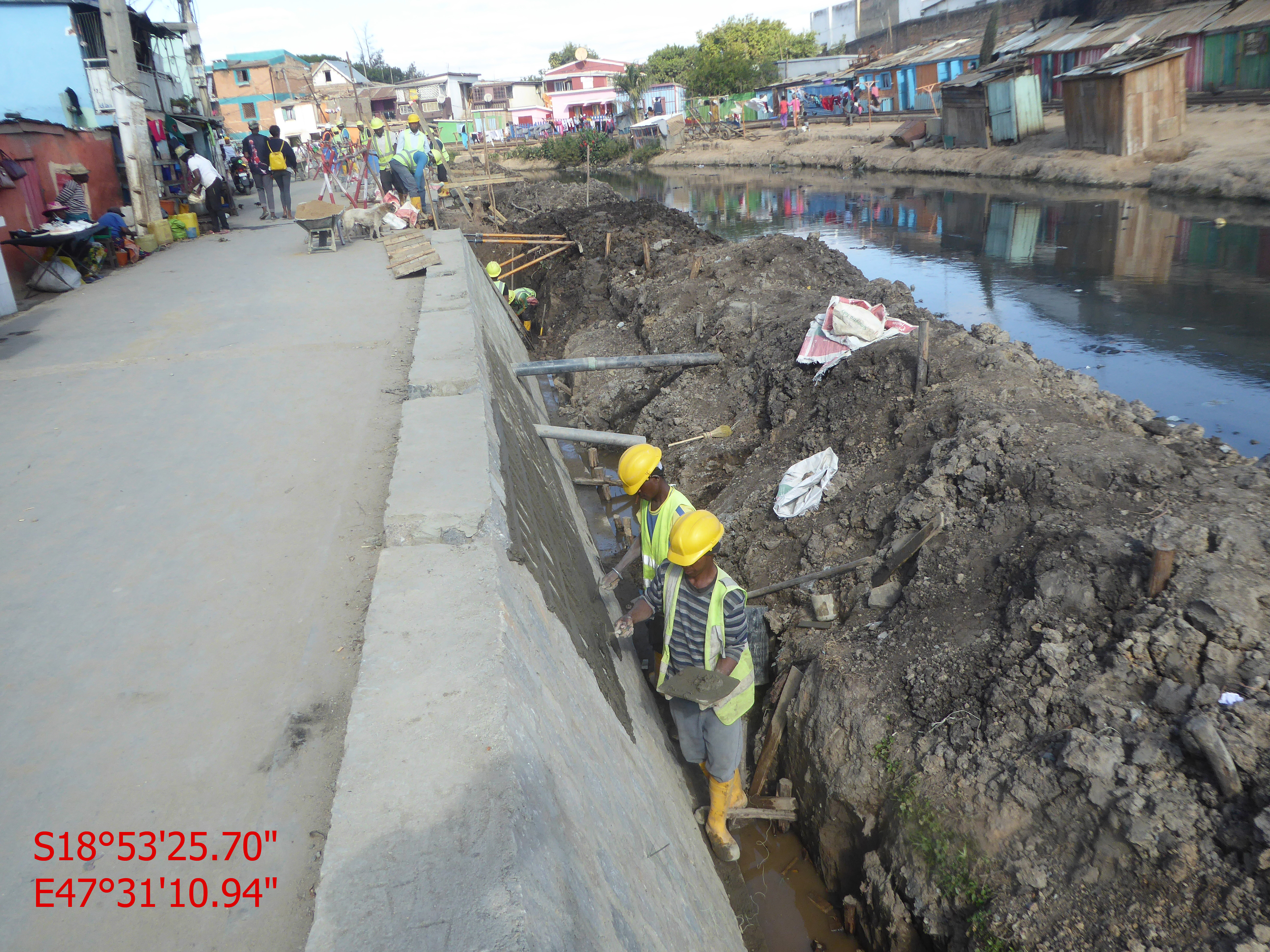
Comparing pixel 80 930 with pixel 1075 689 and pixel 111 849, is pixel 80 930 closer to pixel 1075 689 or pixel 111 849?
pixel 111 849

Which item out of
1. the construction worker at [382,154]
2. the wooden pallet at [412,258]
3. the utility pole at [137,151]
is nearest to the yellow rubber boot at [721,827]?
the wooden pallet at [412,258]

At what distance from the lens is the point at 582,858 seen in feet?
8.23

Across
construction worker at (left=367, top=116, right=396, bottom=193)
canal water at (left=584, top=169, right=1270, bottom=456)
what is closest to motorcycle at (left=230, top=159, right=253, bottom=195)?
construction worker at (left=367, top=116, right=396, bottom=193)

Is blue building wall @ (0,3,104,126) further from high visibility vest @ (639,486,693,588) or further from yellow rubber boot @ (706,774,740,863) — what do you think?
yellow rubber boot @ (706,774,740,863)

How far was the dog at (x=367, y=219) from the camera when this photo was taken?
1263cm

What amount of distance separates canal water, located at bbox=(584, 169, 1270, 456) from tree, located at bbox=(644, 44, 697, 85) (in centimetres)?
5058

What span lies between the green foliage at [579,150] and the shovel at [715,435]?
45379 mm

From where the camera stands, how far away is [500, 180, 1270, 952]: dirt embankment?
3.22 meters

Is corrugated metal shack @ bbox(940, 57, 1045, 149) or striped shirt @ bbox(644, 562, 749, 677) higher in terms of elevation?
corrugated metal shack @ bbox(940, 57, 1045, 149)

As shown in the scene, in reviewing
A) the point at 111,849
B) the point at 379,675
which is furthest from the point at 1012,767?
the point at 111,849

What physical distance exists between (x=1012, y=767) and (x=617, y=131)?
60.4 m

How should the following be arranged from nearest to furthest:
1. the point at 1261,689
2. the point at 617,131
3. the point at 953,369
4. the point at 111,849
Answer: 1. the point at 111,849
2. the point at 1261,689
3. the point at 953,369
4. the point at 617,131

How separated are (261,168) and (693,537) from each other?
54.6 feet

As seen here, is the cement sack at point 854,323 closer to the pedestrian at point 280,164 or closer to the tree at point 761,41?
the pedestrian at point 280,164
